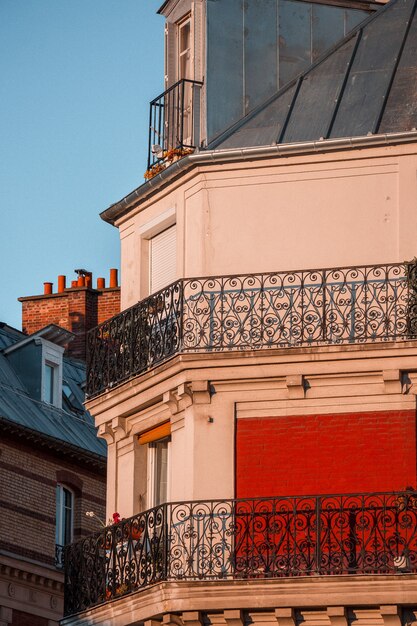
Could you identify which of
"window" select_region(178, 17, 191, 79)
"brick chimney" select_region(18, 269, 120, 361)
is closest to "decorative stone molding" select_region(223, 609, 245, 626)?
"window" select_region(178, 17, 191, 79)

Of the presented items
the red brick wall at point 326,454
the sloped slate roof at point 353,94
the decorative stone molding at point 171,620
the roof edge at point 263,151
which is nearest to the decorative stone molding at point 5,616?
the roof edge at point 263,151

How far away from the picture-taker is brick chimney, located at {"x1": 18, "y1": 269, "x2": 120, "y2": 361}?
149ft

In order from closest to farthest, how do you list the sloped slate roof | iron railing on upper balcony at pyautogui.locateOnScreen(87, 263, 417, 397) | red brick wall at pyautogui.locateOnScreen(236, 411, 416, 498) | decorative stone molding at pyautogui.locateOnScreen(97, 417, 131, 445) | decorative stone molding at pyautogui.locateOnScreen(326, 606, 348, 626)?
decorative stone molding at pyautogui.locateOnScreen(326, 606, 348, 626)
red brick wall at pyautogui.locateOnScreen(236, 411, 416, 498)
iron railing on upper balcony at pyautogui.locateOnScreen(87, 263, 417, 397)
the sloped slate roof
decorative stone molding at pyautogui.locateOnScreen(97, 417, 131, 445)

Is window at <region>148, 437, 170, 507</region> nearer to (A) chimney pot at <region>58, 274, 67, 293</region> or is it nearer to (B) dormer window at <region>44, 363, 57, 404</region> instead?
(B) dormer window at <region>44, 363, 57, 404</region>

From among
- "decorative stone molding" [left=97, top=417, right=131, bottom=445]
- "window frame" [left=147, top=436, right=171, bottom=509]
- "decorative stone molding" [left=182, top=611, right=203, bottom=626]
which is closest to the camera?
"decorative stone molding" [left=182, top=611, right=203, bottom=626]

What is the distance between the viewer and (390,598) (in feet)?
80.5

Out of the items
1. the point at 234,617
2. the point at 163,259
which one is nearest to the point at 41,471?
the point at 163,259

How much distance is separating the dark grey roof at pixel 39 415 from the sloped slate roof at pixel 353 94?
1032cm

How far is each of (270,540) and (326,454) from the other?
4.55ft

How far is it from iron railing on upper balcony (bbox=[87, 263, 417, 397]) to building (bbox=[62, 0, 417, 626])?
0.03 metres

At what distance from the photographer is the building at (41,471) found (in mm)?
36688

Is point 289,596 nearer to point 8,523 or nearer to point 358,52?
point 358,52

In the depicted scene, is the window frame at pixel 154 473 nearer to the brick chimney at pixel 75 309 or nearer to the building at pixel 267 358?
the building at pixel 267 358

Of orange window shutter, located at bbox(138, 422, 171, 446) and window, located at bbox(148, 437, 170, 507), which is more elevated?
orange window shutter, located at bbox(138, 422, 171, 446)
